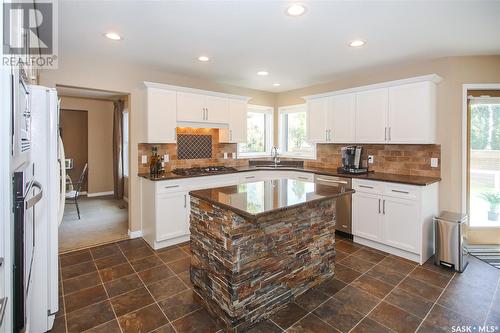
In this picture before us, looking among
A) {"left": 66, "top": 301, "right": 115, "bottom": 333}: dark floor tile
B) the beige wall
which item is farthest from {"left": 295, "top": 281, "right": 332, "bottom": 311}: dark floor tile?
the beige wall

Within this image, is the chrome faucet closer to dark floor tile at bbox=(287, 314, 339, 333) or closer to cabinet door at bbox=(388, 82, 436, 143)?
cabinet door at bbox=(388, 82, 436, 143)

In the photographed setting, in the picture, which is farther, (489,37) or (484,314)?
(489,37)

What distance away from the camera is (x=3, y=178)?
3.20 ft

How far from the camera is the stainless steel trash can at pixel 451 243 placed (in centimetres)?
297

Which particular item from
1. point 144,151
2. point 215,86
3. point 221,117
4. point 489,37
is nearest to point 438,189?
point 489,37

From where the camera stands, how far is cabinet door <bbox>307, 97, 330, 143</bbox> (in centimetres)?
458

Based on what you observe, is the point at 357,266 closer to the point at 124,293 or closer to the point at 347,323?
the point at 347,323

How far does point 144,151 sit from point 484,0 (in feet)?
13.3

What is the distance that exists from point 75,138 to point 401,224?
24.2ft

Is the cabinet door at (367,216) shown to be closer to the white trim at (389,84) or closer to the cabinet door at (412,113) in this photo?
the cabinet door at (412,113)

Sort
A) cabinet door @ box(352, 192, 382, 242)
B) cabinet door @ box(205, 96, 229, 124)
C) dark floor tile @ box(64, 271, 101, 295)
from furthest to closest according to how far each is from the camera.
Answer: cabinet door @ box(205, 96, 229, 124) < cabinet door @ box(352, 192, 382, 242) < dark floor tile @ box(64, 271, 101, 295)

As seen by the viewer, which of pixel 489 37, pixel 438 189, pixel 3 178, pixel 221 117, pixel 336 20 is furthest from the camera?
pixel 221 117

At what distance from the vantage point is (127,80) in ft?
12.5

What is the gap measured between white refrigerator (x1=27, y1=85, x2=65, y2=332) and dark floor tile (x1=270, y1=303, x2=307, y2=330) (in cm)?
171
